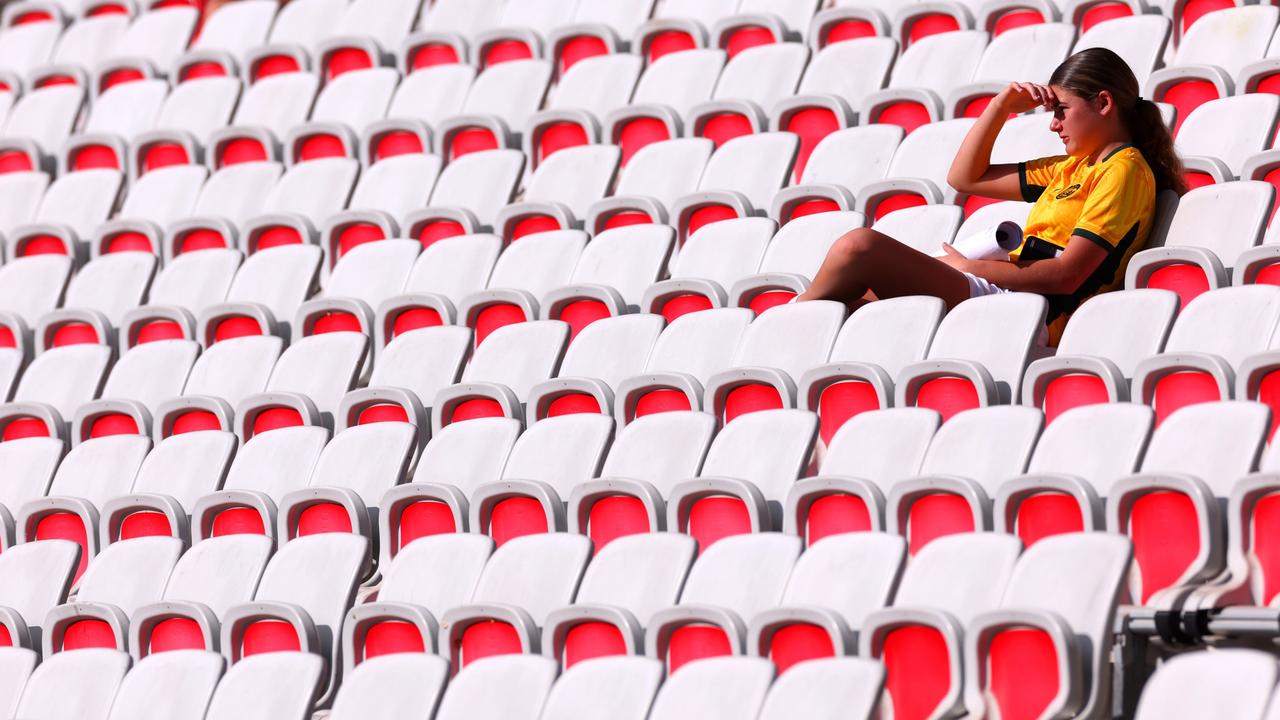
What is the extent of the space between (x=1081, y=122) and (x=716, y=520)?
879mm

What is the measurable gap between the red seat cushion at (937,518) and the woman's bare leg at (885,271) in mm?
541

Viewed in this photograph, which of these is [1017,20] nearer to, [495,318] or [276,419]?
[495,318]

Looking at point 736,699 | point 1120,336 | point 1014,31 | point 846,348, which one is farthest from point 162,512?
point 1014,31

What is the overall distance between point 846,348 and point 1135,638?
2.63 feet

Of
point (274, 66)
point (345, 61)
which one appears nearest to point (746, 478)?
point (345, 61)

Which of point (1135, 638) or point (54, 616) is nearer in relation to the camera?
point (1135, 638)

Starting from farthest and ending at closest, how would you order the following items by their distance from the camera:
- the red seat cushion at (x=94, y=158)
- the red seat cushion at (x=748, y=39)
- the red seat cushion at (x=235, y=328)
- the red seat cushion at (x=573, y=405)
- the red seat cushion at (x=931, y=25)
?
the red seat cushion at (x=94, y=158), the red seat cushion at (x=748, y=39), the red seat cushion at (x=931, y=25), the red seat cushion at (x=235, y=328), the red seat cushion at (x=573, y=405)

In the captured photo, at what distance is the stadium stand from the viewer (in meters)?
2.07

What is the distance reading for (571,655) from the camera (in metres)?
2.27

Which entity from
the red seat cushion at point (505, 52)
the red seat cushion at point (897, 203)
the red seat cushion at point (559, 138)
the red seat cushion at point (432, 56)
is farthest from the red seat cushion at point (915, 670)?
the red seat cushion at point (432, 56)

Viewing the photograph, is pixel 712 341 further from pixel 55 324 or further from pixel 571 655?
pixel 55 324

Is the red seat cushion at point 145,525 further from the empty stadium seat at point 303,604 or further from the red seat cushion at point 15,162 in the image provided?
the red seat cushion at point 15,162

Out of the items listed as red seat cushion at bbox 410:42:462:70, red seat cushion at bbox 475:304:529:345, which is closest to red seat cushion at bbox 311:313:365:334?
red seat cushion at bbox 475:304:529:345

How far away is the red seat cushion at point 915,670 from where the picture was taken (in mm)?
2004
